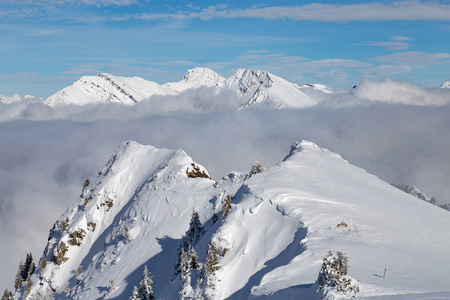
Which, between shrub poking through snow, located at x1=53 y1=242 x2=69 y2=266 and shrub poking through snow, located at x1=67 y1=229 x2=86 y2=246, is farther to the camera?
shrub poking through snow, located at x1=67 y1=229 x2=86 y2=246

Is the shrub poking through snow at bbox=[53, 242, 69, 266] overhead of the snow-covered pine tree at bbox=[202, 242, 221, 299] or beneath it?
beneath

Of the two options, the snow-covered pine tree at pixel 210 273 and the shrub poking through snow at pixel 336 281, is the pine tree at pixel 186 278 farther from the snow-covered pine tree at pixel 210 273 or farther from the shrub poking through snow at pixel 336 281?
the shrub poking through snow at pixel 336 281

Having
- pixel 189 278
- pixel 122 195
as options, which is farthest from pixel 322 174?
pixel 122 195

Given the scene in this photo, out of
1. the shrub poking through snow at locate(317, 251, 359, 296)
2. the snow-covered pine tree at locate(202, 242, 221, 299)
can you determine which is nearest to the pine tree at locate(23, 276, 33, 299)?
the snow-covered pine tree at locate(202, 242, 221, 299)

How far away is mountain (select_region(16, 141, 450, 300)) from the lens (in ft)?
98.1

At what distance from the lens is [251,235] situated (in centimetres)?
4200

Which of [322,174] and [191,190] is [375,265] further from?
[191,190]

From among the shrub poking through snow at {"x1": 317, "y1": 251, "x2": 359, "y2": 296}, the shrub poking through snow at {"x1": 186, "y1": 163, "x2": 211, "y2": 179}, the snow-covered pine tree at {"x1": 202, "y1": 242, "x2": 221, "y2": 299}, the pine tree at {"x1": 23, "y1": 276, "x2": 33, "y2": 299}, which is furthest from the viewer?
the shrub poking through snow at {"x1": 186, "y1": 163, "x2": 211, "y2": 179}

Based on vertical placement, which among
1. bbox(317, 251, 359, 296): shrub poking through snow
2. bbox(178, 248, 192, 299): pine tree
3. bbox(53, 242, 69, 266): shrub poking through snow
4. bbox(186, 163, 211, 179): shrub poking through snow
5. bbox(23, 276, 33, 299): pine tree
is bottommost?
bbox(23, 276, 33, 299): pine tree

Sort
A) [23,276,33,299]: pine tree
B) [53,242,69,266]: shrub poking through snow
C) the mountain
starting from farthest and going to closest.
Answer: [53,242,69,266]: shrub poking through snow
[23,276,33,299]: pine tree
the mountain

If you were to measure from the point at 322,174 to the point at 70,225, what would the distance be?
205ft

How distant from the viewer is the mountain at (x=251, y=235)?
29.9 m

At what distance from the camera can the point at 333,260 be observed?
2408 cm

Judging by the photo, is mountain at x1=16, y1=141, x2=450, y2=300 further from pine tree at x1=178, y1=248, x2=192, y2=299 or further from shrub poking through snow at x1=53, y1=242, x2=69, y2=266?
shrub poking through snow at x1=53, y1=242, x2=69, y2=266
